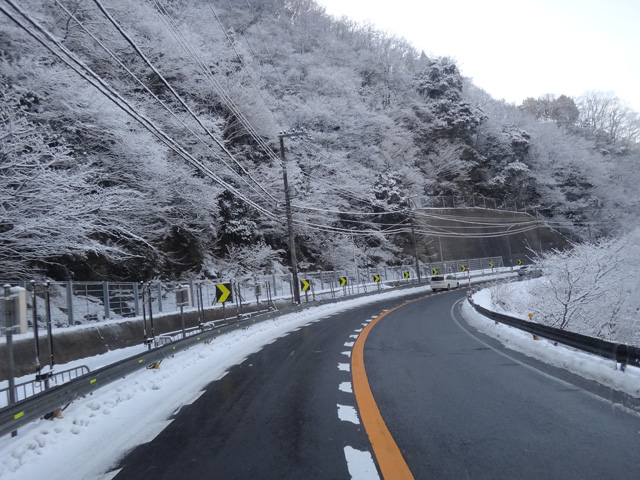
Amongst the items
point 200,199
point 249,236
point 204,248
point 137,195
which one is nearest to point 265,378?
point 137,195

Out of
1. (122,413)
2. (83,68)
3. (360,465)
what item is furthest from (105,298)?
(360,465)

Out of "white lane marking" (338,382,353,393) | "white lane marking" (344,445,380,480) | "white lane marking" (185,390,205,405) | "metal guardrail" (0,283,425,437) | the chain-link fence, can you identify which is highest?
the chain-link fence

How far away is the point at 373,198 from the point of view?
43688mm

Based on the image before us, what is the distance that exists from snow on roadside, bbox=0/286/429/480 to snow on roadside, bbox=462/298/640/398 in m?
5.74

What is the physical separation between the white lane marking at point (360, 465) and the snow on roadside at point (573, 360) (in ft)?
11.6

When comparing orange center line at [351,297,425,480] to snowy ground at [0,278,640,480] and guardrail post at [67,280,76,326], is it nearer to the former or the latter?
snowy ground at [0,278,640,480]

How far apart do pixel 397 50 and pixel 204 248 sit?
55.1 m

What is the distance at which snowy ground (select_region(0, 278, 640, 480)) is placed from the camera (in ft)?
13.7

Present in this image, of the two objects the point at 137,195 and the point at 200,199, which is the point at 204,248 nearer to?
the point at 200,199

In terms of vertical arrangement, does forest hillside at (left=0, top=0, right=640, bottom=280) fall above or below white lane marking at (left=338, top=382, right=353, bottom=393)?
above

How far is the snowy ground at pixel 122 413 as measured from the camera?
4.19m

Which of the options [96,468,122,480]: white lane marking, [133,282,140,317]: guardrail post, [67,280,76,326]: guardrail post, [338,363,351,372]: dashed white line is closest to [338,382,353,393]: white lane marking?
[338,363,351,372]: dashed white line

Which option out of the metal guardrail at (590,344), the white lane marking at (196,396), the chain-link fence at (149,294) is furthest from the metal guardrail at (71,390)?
the metal guardrail at (590,344)

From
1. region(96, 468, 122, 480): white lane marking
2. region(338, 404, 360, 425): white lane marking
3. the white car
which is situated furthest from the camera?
the white car
